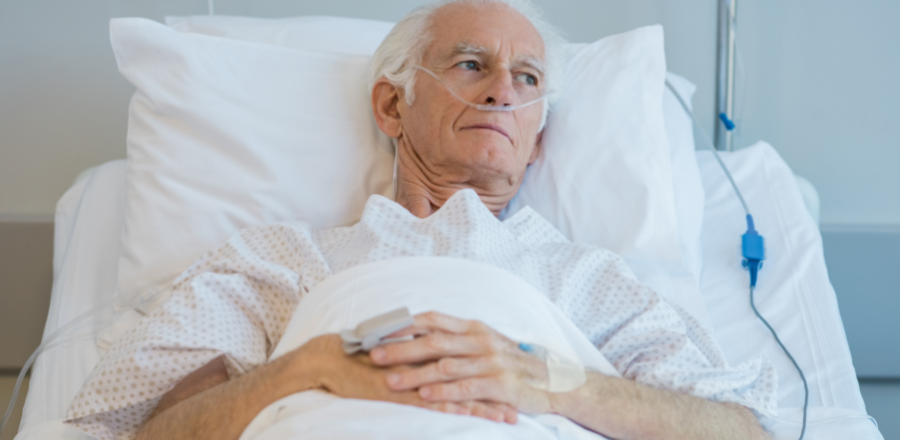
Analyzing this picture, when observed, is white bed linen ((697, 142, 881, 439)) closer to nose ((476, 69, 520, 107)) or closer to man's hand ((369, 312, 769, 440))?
man's hand ((369, 312, 769, 440))

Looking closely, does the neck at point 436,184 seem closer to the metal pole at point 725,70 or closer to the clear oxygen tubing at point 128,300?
the clear oxygen tubing at point 128,300

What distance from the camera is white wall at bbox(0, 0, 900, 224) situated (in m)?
2.12

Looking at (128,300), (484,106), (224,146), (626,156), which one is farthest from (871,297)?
(128,300)

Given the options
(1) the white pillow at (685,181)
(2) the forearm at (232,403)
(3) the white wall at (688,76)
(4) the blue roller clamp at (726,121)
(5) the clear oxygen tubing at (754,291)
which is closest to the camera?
(2) the forearm at (232,403)

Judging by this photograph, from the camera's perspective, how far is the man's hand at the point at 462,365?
942mm

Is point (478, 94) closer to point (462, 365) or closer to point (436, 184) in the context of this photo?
point (436, 184)

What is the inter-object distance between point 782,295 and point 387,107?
0.95m

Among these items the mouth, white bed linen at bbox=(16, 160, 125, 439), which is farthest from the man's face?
white bed linen at bbox=(16, 160, 125, 439)

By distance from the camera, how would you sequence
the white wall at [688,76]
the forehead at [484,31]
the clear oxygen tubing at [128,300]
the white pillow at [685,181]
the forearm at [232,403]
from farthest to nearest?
the white wall at [688,76] → the white pillow at [685,181] → the forehead at [484,31] → the clear oxygen tubing at [128,300] → the forearm at [232,403]

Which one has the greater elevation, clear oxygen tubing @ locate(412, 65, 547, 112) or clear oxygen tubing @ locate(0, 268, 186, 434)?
clear oxygen tubing @ locate(412, 65, 547, 112)

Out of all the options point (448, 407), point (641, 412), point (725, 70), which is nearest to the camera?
point (448, 407)

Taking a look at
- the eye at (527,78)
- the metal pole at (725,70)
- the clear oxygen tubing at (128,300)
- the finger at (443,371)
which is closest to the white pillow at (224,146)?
the clear oxygen tubing at (128,300)

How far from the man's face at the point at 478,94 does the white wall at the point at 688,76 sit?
0.66 metres

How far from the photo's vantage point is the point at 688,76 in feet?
7.19
